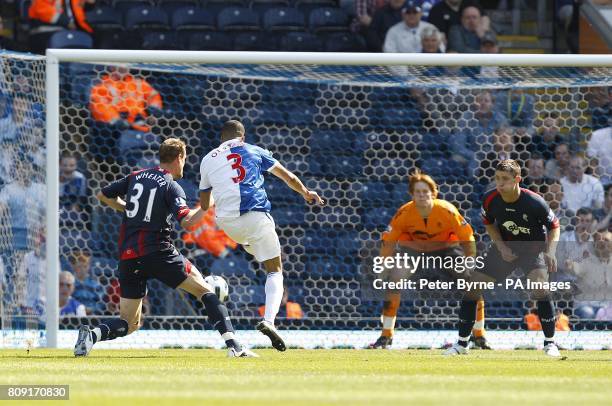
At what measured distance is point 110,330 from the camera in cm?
1038

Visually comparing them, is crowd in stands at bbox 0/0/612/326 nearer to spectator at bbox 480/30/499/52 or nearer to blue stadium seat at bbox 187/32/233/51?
spectator at bbox 480/30/499/52

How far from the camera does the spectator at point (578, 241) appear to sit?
42.9 feet

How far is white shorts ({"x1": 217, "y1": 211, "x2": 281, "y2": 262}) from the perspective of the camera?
Answer: 10719mm

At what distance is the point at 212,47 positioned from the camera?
1808 centimetres

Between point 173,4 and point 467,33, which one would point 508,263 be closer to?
point 467,33

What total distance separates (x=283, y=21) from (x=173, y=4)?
5.28ft

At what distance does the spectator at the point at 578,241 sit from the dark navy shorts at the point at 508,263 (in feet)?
4.35

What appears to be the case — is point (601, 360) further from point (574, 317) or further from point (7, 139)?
point (7, 139)

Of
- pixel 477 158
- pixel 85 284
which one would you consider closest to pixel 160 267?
pixel 85 284

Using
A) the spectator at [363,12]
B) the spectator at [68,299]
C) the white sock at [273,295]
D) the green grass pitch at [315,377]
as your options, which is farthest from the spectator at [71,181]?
the spectator at [363,12]

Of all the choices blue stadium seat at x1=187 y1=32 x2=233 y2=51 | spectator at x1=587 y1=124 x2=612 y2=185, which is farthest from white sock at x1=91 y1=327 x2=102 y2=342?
blue stadium seat at x1=187 y1=32 x2=233 y2=51

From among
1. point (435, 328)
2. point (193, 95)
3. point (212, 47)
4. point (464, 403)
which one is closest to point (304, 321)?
point (435, 328)

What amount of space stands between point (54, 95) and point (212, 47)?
242 inches

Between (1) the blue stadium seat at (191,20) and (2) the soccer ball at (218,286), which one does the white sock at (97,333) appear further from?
(1) the blue stadium seat at (191,20)
